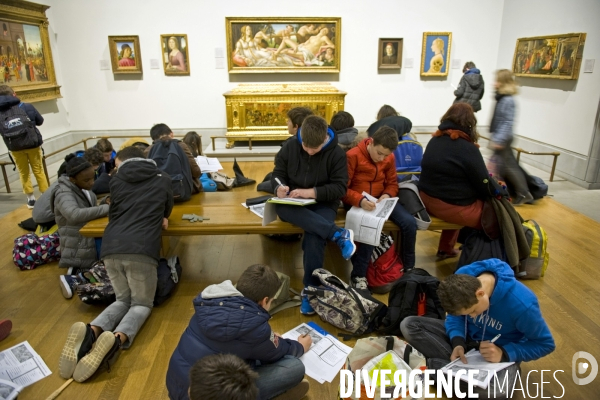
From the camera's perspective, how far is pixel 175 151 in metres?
4.18

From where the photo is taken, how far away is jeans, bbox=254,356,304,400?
2314mm

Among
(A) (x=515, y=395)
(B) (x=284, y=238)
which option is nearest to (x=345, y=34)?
(B) (x=284, y=238)

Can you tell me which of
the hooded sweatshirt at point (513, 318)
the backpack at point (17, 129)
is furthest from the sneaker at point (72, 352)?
the backpack at point (17, 129)

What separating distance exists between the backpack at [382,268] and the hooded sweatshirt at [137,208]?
1.83 m

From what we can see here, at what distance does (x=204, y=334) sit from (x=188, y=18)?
8.54 meters

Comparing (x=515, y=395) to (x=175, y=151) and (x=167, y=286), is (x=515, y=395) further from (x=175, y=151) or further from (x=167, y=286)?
(x=175, y=151)

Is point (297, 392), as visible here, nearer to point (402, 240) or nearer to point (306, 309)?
point (306, 309)

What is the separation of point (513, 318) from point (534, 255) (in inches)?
70.3

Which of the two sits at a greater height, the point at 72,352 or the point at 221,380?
the point at 221,380

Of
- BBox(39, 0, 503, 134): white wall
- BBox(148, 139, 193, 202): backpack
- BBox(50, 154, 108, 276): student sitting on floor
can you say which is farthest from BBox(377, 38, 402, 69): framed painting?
BBox(50, 154, 108, 276): student sitting on floor

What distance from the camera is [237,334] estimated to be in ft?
6.96

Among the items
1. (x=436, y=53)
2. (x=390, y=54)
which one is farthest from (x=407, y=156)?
(x=436, y=53)

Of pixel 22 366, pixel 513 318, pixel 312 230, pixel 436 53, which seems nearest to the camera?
pixel 513 318

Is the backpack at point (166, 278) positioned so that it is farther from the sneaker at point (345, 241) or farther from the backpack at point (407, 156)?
the backpack at point (407, 156)
